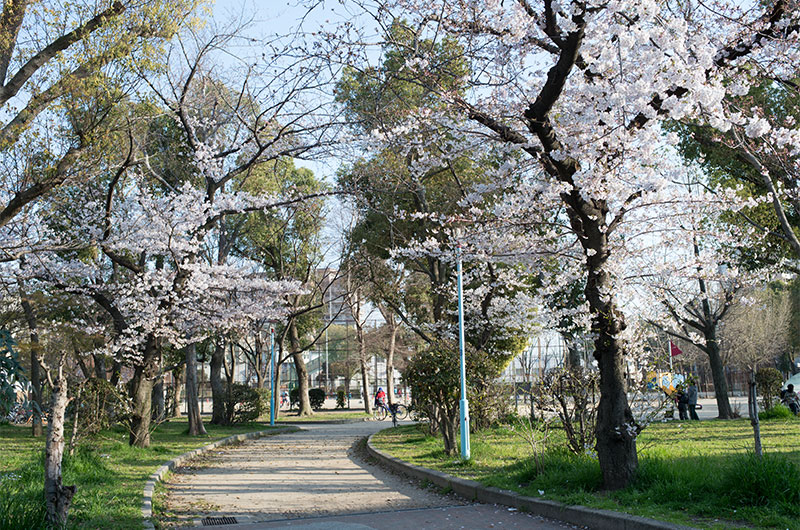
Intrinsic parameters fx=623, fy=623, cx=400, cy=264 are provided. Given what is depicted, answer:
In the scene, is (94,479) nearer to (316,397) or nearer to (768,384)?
(768,384)

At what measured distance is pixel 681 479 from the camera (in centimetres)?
641

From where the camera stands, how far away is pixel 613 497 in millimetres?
6359

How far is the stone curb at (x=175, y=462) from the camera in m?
6.67

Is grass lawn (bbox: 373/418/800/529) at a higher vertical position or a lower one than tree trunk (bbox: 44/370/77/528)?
lower

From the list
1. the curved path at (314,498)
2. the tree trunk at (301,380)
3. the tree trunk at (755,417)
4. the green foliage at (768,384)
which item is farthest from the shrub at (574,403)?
the tree trunk at (301,380)

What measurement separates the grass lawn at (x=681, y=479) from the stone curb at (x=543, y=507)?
17 centimetres

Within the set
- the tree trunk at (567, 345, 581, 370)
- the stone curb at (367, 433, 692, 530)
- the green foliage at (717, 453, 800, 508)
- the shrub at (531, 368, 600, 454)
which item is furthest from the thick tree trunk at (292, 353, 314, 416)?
the green foliage at (717, 453, 800, 508)

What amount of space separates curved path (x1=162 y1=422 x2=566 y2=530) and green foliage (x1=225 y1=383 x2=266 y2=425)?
33.7 feet

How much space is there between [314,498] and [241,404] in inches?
651

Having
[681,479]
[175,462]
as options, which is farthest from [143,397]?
[681,479]

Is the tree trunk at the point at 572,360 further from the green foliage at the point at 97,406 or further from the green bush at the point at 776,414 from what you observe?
the green foliage at the point at 97,406

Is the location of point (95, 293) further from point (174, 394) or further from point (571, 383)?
point (174, 394)

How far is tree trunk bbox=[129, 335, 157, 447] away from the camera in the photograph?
1368cm

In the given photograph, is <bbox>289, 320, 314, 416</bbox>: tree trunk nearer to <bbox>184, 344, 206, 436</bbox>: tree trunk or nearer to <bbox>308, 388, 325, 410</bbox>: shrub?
<bbox>308, 388, 325, 410</bbox>: shrub
